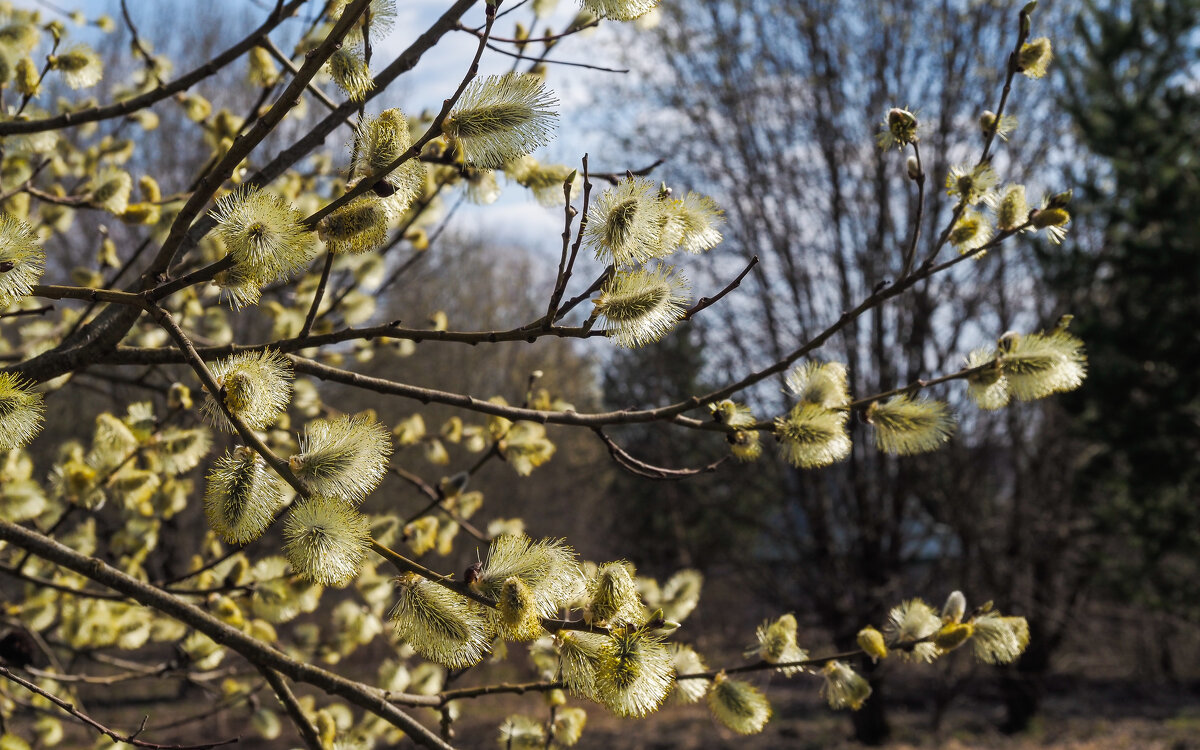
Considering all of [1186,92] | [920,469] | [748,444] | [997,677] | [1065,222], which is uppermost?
[1186,92]

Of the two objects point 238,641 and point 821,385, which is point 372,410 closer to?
point 238,641

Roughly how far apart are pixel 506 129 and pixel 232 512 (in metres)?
0.55

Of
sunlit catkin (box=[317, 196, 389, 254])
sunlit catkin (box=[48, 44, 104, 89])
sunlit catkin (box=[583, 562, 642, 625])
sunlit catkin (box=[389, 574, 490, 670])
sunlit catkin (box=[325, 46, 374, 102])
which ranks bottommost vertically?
sunlit catkin (box=[389, 574, 490, 670])

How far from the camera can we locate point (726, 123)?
310 inches

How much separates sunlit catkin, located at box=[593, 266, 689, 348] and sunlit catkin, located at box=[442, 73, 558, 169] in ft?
0.72

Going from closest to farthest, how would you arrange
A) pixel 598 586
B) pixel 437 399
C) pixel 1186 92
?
pixel 598 586
pixel 437 399
pixel 1186 92

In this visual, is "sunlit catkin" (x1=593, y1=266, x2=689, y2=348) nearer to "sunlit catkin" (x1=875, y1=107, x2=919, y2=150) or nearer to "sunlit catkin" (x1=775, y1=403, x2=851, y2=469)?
"sunlit catkin" (x1=775, y1=403, x2=851, y2=469)

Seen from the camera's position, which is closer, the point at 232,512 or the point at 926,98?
the point at 232,512

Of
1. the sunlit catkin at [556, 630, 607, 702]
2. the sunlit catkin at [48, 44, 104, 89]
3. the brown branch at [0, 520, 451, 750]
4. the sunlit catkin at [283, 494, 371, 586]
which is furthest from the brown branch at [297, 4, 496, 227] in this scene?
the sunlit catkin at [48, 44, 104, 89]

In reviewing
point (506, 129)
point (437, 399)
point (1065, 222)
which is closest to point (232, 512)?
point (437, 399)

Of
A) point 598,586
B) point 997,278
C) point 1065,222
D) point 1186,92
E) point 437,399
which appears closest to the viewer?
point 598,586

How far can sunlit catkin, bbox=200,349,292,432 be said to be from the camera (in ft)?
3.28

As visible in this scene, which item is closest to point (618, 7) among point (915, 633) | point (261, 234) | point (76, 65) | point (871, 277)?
point (261, 234)

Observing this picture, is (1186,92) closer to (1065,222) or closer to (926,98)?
(926,98)
